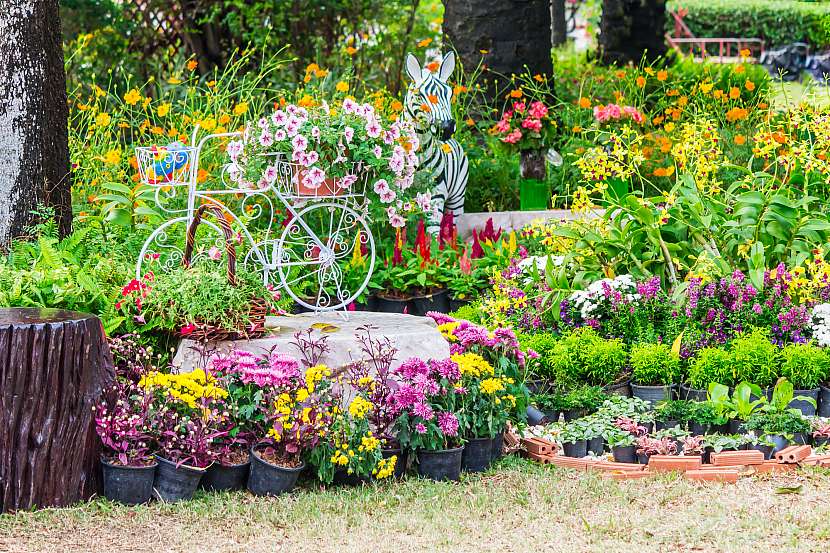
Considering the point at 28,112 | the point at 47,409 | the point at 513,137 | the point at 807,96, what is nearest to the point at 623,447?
the point at 47,409

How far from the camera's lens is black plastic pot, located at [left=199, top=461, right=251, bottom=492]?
13.8 feet

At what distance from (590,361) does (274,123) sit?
1.95m

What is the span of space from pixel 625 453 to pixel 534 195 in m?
3.52

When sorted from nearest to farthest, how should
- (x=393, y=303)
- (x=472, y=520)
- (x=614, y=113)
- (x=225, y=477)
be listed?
1. (x=472, y=520)
2. (x=225, y=477)
3. (x=393, y=303)
4. (x=614, y=113)

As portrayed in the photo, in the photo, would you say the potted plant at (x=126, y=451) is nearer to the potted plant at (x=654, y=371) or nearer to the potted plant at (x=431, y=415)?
the potted plant at (x=431, y=415)

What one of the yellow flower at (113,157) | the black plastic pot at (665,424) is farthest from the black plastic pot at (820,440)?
the yellow flower at (113,157)

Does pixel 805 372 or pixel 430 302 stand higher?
pixel 430 302

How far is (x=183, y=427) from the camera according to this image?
414 centimetres

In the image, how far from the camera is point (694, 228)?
579 centimetres

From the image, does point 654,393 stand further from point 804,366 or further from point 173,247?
point 173,247

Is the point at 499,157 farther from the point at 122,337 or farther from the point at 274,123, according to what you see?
the point at 122,337

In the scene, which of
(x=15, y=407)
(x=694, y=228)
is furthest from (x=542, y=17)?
(x=15, y=407)

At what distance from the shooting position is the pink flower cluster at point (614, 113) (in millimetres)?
7551

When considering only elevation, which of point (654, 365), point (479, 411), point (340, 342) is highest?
point (340, 342)
